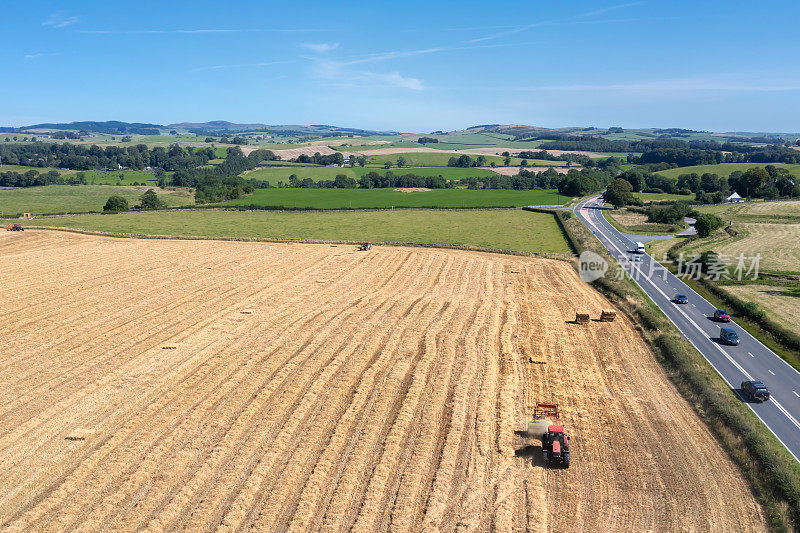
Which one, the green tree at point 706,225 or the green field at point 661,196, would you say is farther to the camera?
the green field at point 661,196

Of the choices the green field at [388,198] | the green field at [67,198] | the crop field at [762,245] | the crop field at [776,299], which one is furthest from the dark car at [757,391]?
the green field at [67,198]

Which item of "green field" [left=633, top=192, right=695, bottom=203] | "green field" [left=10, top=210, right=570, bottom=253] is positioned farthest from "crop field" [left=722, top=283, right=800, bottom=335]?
"green field" [left=633, top=192, right=695, bottom=203]

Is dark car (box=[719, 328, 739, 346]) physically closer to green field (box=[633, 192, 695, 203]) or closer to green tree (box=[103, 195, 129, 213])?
green field (box=[633, 192, 695, 203])

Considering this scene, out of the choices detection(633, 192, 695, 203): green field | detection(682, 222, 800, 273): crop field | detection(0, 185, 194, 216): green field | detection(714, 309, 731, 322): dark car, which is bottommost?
detection(714, 309, 731, 322): dark car

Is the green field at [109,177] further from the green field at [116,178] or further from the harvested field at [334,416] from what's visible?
the harvested field at [334,416]

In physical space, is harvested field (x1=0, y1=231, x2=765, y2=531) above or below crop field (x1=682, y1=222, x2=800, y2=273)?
below

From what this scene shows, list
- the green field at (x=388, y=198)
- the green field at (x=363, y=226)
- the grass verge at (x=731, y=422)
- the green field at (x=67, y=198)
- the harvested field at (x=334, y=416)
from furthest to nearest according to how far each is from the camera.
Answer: the green field at (x=388, y=198) → the green field at (x=67, y=198) → the green field at (x=363, y=226) → the grass verge at (x=731, y=422) → the harvested field at (x=334, y=416)

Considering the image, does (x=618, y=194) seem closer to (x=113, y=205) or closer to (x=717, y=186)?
(x=717, y=186)

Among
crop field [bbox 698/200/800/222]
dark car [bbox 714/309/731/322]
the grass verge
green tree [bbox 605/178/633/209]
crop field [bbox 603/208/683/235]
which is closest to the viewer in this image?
the grass verge
